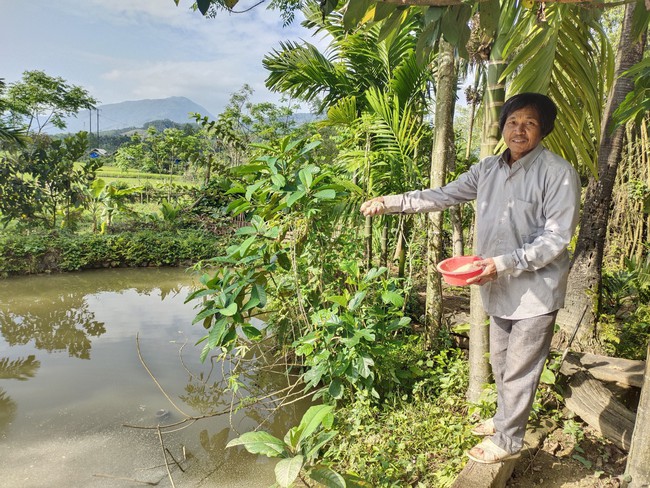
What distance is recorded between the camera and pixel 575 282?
10.6 feet

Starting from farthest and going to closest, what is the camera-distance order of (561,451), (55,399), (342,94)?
1. (342,94)
2. (55,399)
3. (561,451)

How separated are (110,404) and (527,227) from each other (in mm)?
3329

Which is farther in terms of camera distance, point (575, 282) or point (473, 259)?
point (575, 282)

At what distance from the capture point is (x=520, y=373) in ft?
5.27

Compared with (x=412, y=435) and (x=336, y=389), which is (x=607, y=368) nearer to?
(x=412, y=435)

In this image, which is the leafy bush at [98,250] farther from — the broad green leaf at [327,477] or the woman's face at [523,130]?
the woman's face at [523,130]

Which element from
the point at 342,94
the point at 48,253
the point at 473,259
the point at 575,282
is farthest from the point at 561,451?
the point at 48,253

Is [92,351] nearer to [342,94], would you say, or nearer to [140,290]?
[140,290]

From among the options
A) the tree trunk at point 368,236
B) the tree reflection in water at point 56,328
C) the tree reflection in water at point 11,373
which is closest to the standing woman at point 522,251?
the tree trunk at point 368,236

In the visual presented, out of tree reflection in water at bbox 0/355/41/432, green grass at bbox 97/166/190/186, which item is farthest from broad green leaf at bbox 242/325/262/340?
green grass at bbox 97/166/190/186

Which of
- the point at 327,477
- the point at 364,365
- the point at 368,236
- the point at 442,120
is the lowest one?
the point at 327,477

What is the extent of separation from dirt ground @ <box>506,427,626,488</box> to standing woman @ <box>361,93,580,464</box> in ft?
1.46

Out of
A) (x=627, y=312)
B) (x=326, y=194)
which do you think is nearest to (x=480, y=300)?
(x=326, y=194)

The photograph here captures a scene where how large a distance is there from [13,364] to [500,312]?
15.1 ft
